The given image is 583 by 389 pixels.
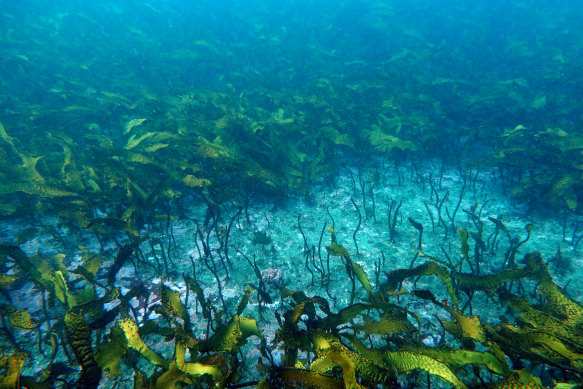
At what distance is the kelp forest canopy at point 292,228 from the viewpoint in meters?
1.53

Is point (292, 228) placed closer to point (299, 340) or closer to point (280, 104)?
point (299, 340)

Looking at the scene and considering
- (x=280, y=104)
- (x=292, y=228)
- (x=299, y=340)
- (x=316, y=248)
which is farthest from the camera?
(x=280, y=104)

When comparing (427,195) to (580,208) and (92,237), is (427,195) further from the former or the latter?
(92,237)

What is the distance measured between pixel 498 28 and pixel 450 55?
5.92 m

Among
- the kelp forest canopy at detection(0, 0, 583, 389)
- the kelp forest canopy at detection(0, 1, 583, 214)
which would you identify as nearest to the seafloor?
the kelp forest canopy at detection(0, 0, 583, 389)

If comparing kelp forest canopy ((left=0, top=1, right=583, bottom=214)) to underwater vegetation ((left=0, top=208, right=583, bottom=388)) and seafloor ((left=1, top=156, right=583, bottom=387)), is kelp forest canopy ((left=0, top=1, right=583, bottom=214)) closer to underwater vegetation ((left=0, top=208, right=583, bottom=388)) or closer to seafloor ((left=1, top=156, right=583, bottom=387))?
seafloor ((left=1, top=156, right=583, bottom=387))

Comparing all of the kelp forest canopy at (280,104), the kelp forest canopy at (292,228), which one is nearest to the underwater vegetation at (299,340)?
the kelp forest canopy at (292,228)

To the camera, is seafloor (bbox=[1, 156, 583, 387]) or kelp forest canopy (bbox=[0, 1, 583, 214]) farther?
kelp forest canopy (bbox=[0, 1, 583, 214])

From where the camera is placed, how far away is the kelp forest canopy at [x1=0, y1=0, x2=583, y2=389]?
5.02ft

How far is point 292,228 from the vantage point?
3311mm

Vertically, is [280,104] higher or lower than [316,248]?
higher

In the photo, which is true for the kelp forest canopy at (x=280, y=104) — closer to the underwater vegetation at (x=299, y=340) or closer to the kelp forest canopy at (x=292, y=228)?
the kelp forest canopy at (x=292, y=228)

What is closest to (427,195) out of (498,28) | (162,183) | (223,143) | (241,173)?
(241,173)

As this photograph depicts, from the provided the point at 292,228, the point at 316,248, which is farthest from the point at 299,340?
the point at 292,228
